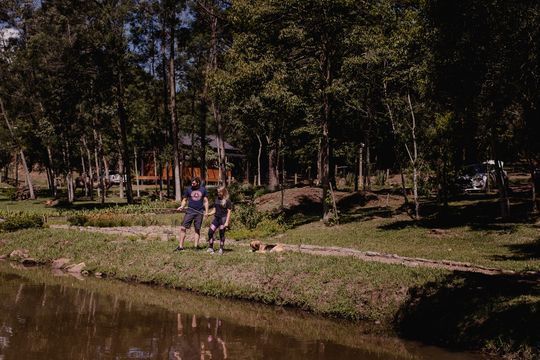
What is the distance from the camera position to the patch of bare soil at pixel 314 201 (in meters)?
27.5

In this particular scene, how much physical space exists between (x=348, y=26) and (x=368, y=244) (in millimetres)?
8993

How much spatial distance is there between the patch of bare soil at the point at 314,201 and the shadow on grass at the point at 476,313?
625 inches

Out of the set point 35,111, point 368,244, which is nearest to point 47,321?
point 368,244

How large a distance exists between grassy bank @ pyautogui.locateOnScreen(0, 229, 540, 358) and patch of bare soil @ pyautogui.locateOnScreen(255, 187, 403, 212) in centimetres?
1163

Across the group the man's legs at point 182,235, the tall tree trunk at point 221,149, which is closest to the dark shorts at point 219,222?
the man's legs at point 182,235

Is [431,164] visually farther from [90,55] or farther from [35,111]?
[35,111]

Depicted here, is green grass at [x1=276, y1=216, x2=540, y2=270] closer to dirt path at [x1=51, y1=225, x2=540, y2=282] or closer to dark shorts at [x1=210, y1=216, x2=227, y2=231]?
dirt path at [x1=51, y1=225, x2=540, y2=282]

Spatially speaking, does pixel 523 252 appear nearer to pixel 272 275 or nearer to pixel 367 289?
pixel 367 289

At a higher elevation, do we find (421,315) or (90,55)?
(90,55)

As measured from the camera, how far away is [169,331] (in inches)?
400

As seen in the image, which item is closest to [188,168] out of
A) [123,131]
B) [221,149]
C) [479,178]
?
[123,131]

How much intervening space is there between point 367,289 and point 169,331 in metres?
4.34

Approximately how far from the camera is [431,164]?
71.6 feet

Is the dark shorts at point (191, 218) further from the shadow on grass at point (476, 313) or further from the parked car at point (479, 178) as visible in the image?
the parked car at point (479, 178)
